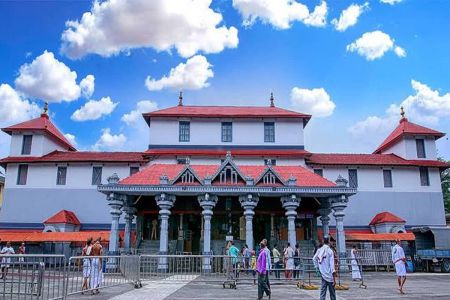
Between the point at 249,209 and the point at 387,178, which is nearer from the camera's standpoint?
the point at 249,209

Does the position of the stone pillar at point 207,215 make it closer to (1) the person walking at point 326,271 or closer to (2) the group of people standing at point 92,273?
(2) the group of people standing at point 92,273

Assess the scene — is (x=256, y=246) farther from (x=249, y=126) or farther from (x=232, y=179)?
(x=249, y=126)

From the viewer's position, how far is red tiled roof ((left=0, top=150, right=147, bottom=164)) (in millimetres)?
37656

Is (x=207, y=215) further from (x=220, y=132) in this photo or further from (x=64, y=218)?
(x=64, y=218)

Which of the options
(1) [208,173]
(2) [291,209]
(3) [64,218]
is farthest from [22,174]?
(2) [291,209]

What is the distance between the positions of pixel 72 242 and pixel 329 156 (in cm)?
2377

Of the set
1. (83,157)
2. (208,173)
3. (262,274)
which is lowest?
(262,274)

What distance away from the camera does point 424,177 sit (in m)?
38.7

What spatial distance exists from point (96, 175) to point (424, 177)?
2970 centimetres

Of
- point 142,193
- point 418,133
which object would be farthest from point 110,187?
point 418,133

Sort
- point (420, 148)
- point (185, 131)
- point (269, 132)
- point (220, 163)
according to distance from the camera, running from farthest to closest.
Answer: point (420, 148) → point (269, 132) → point (185, 131) → point (220, 163)

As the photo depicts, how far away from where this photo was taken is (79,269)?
499 inches

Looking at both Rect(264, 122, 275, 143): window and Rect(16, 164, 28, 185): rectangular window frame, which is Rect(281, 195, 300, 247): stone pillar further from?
Rect(16, 164, 28, 185): rectangular window frame

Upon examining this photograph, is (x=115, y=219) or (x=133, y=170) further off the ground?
(x=133, y=170)
